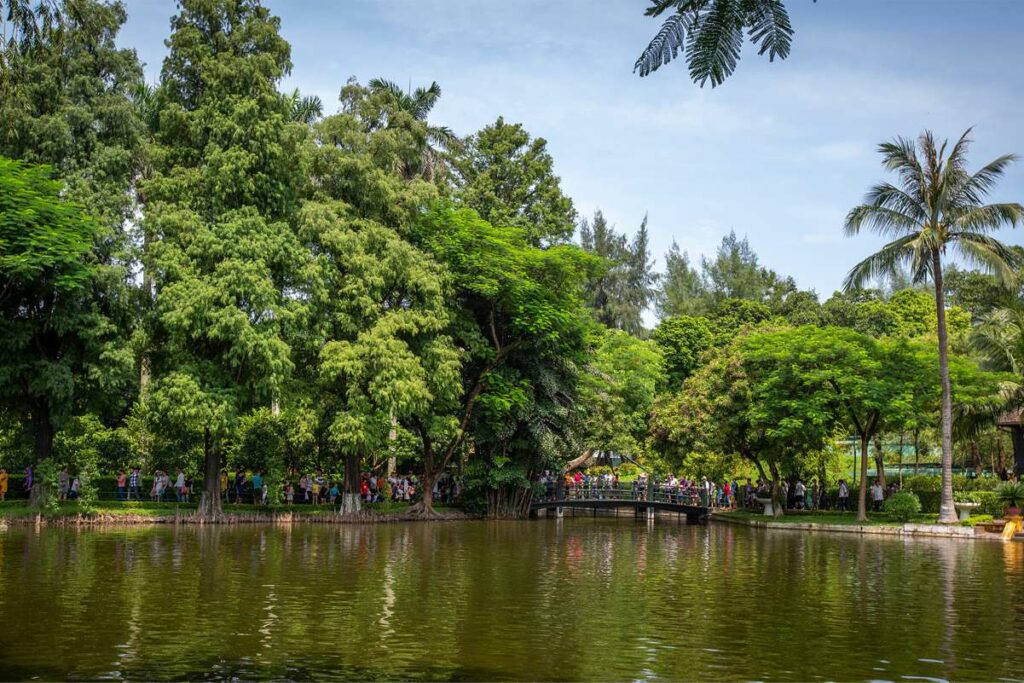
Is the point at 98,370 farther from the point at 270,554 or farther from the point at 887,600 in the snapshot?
the point at 887,600

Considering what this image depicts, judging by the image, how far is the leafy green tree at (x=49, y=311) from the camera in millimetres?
27453

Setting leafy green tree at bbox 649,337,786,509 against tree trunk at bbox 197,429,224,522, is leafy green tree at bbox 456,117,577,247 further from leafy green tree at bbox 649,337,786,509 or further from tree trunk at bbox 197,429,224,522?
tree trunk at bbox 197,429,224,522

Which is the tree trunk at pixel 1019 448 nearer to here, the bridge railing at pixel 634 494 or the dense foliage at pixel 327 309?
the dense foliage at pixel 327 309

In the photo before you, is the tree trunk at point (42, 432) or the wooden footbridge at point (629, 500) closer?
the tree trunk at point (42, 432)

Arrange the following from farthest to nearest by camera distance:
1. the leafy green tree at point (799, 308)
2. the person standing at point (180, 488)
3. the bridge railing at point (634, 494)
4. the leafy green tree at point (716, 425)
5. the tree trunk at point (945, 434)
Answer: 1. the leafy green tree at point (799, 308)
2. the bridge railing at point (634, 494)
3. the leafy green tree at point (716, 425)
4. the person standing at point (180, 488)
5. the tree trunk at point (945, 434)

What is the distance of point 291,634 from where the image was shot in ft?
39.1

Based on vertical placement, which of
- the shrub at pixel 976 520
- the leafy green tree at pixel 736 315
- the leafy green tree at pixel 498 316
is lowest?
the shrub at pixel 976 520

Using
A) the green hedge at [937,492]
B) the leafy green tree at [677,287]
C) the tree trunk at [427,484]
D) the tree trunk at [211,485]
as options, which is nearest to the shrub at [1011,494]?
the green hedge at [937,492]

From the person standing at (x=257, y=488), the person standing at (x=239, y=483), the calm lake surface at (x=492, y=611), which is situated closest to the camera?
the calm lake surface at (x=492, y=611)

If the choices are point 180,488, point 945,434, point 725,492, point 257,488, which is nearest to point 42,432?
point 180,488

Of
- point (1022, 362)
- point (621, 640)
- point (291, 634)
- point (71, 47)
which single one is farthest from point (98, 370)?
point (1022, 362)

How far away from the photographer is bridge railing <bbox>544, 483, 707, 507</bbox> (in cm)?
4119

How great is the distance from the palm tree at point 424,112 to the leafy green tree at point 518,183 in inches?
64.2

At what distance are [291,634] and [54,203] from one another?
69.2ft
